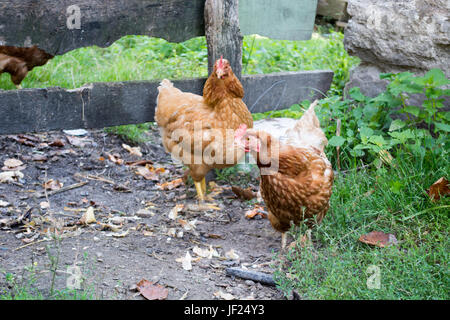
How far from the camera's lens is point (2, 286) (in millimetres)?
2078

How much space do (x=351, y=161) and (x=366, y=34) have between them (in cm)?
113

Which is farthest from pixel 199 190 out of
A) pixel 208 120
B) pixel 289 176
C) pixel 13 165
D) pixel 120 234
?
pixel 13 165

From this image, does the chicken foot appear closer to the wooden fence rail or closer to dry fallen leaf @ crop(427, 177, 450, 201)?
the wooden fence rail

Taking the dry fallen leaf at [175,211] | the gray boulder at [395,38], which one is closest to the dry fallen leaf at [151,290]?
the dry fallen leaf at [175,211]

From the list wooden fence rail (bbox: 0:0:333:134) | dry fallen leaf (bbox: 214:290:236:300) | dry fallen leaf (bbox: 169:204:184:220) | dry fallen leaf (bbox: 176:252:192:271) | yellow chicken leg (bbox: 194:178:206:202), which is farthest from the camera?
yellow chicken leg (bbox: 194:178:206:202)

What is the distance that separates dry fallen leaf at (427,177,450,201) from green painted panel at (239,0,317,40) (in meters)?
1.77

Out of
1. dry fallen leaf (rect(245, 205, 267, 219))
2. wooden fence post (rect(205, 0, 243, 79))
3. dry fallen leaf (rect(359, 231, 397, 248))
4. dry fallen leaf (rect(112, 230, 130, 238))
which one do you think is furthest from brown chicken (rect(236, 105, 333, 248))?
wooden fence post (rect(205, 0, 243, 79))

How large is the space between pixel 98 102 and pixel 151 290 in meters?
1.56

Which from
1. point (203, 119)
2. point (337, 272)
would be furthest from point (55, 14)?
point (337, 272)

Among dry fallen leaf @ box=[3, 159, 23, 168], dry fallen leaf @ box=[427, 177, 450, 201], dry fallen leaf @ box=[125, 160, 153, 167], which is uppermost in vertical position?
dry fallen leaf @ box=[427, 177, 450, 201]

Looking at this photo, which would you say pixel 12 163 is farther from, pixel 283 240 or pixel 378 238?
pixel 378 238

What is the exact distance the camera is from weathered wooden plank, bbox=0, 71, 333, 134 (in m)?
2.96

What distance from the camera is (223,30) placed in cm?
342

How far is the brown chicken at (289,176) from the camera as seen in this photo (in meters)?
2.59
